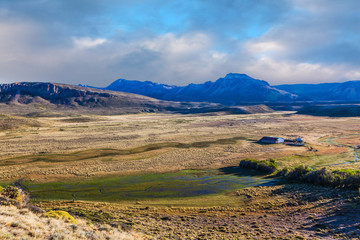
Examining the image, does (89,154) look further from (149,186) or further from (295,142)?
(295,142)

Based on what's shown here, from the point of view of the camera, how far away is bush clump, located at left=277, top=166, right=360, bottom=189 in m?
31.1

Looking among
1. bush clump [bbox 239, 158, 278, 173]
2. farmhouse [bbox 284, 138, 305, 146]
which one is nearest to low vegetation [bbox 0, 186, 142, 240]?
bush clump [bbox 239, 158, 278, 173]

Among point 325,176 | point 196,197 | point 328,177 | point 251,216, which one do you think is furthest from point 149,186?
point 328,177

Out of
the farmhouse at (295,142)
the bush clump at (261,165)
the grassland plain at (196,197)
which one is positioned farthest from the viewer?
the farmhouse at (295,142)

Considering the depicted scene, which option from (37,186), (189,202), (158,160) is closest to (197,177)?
(189,202)

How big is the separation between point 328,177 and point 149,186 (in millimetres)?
25214

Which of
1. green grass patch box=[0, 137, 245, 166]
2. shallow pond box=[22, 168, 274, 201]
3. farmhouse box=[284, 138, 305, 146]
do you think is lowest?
shallow pond box=[22, 168, 274, 201]

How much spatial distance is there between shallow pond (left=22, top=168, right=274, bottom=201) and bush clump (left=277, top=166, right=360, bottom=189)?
4336 mm

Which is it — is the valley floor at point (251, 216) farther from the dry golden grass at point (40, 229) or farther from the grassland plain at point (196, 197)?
the dry golden grass at point (40, 229)

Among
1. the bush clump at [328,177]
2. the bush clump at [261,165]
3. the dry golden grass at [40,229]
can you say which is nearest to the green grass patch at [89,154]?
the bush clump at [261,165]

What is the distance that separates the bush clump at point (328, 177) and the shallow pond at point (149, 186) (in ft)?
14.2

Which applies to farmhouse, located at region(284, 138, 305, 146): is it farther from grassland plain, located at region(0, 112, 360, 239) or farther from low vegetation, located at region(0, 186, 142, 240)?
low vegetation, located at region(0, 186, 142, 240)

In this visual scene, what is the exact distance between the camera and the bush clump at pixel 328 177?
102 ft

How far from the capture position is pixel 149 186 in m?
35.4
